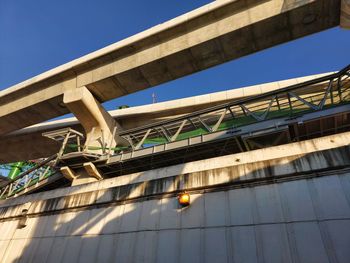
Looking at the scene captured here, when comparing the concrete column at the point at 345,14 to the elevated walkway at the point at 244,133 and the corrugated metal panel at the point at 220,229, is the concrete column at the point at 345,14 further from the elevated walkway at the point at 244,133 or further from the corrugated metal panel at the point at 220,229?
the corrugated metal panel at the point at 220,229

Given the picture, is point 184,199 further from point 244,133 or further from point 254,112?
point 254,112

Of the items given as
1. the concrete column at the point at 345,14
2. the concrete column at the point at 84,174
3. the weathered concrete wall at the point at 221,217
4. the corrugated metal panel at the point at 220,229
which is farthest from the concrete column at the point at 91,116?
the concrete column at the point at 345,14

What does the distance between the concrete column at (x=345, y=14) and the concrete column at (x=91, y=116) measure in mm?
13751

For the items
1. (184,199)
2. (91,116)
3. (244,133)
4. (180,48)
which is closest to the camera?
(184,199)

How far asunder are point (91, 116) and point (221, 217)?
1187cm

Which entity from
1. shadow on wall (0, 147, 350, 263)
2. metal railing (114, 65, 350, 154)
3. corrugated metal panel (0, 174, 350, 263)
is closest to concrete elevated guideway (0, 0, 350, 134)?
metal railing (114, 65, 350, 154)

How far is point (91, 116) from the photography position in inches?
618

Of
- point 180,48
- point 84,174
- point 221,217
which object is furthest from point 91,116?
point 221,217

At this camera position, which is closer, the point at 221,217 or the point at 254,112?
the point at 221,217

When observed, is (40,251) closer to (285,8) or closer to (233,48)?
(233,48)

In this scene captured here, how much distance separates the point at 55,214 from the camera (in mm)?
8523

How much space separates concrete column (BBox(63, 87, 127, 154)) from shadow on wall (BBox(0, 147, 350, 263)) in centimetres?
756

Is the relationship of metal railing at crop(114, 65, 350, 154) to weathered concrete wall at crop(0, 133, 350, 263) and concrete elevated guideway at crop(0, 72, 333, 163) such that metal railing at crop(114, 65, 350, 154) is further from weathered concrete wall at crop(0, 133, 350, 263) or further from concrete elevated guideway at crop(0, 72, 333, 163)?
weathered concrete wall at crop(0, 133, 350, 263)

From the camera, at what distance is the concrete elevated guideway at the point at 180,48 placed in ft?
39.7
